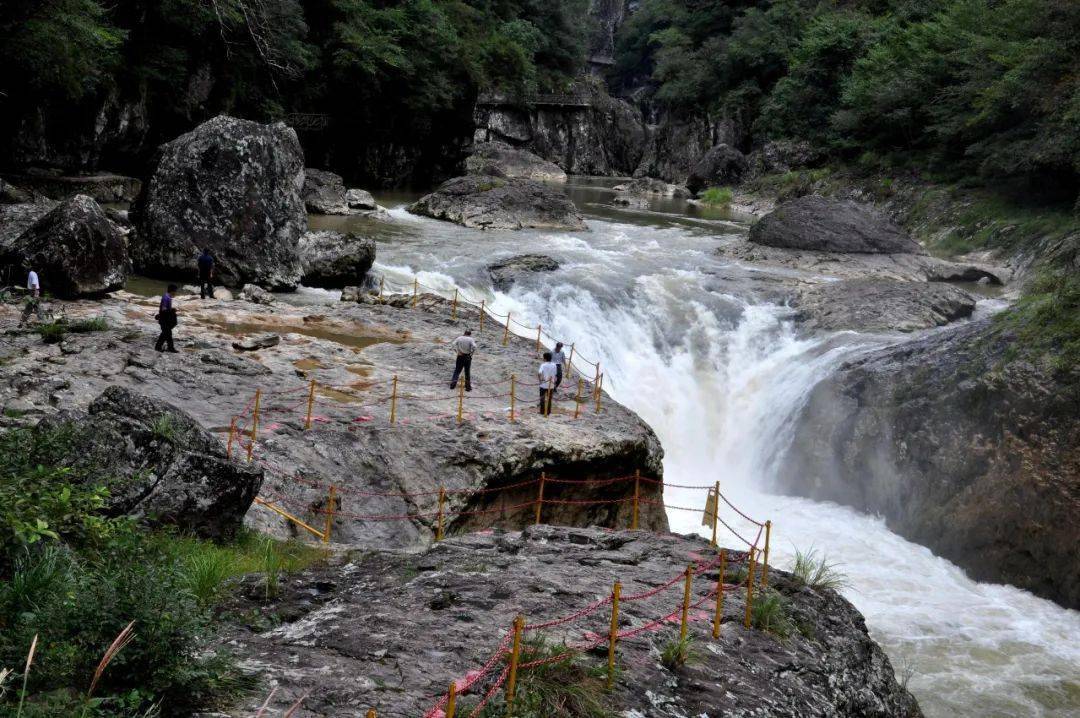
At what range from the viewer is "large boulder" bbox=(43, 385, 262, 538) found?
330 inches

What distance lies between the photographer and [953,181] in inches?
1678

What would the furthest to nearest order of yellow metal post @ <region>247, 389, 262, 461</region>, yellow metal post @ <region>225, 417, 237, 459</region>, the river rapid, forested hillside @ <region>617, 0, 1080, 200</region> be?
forested hillside @ <region>617, 0, 1080, 200</region>, the river rapid, yellow metal post @ <region>247, 389, 262, 461</region>, yellow metal post @ <region>225, 417, 237, 459</region>

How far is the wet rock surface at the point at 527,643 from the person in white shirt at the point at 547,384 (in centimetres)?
542

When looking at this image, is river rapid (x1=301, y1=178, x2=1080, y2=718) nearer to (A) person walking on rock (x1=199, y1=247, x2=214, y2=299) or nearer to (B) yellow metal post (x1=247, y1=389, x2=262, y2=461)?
(A) person walking on rock (x1=199, y1=247, x2=214, y2=299)

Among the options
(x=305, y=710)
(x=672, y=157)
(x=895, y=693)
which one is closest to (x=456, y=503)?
(x=895, y=693)

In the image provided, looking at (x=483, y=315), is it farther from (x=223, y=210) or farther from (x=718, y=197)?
(x=718, y=197)

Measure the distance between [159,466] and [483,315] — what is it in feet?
44.6

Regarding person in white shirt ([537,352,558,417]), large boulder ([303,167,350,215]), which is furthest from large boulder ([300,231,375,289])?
large boulder ([303,167,350,215])

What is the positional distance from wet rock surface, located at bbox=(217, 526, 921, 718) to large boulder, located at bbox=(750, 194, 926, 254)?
86.1ft

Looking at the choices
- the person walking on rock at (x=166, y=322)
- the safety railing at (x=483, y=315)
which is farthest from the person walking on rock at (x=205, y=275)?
the person walking on rock at (x=166, y=322)

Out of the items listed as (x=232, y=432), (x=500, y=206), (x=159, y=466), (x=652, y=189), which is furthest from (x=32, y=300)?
(x=652, y=189)

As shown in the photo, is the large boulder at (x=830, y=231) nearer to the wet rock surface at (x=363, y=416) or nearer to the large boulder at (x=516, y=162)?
the wet rock surface at (x=363, y=416)

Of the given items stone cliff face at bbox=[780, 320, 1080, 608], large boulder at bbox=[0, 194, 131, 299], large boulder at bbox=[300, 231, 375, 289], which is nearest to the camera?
stone cliff face at bbox=[780, 320, 1080, 608]

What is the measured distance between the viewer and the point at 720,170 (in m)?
63.2
